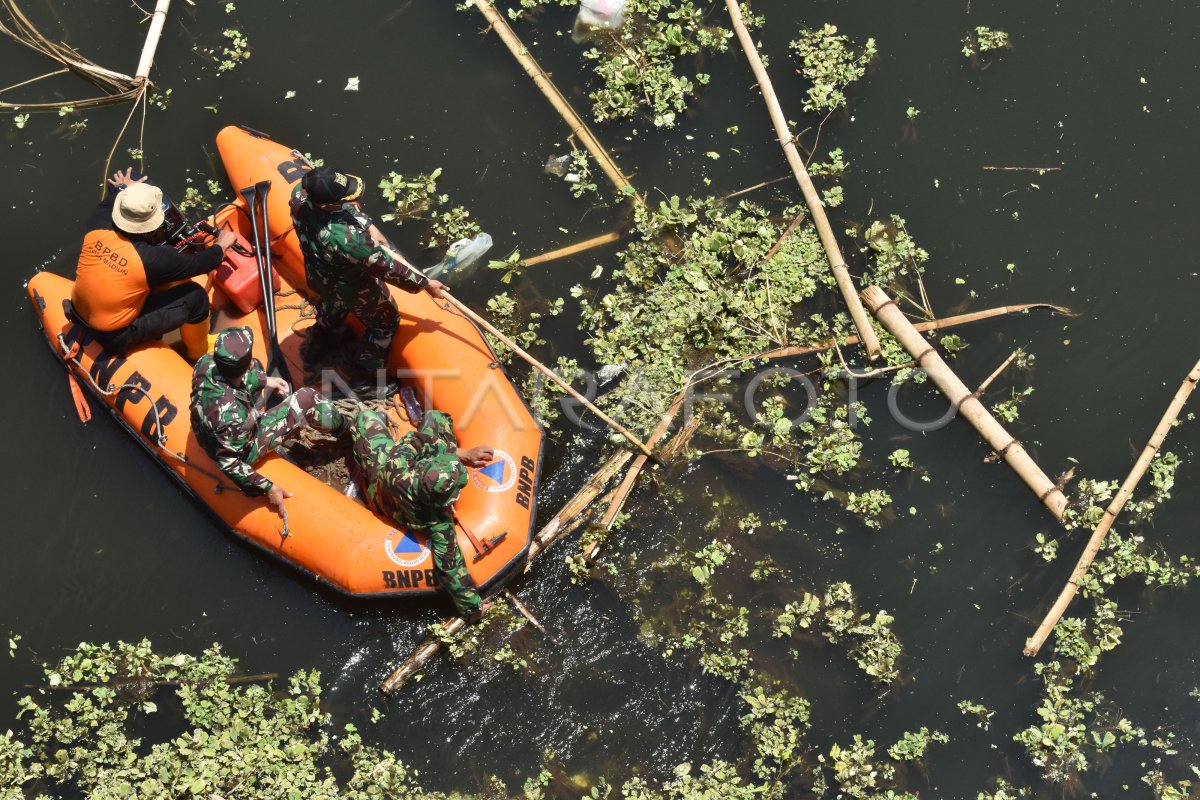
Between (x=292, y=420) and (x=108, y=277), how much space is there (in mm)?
1509

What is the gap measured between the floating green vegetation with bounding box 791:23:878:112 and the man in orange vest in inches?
194

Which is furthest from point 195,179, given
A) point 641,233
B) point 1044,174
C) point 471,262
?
point 1044,174

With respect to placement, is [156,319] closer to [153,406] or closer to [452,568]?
[153,406]

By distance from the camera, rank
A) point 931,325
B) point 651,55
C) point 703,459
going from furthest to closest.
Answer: point 651,55 → point 931,325 → point 703,459

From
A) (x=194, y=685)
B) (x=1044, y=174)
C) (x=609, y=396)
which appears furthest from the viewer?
(x=1044, y=174)

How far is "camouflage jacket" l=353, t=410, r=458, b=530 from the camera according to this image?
Result: 6484 mm

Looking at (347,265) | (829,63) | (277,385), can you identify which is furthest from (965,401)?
(277,385)

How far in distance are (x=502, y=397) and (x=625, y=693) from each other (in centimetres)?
224

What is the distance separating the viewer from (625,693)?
716cm

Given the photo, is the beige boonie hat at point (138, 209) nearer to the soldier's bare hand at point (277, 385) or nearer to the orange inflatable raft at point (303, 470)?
the orange inflatable raft at point (303, 470)

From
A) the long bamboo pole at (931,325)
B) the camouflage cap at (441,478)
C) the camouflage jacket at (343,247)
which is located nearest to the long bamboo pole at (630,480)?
the long bamboo pole at (931,325)

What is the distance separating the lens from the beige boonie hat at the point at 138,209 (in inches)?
266

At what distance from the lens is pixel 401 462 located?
6613 mm

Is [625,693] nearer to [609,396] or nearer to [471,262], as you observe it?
[609,396]
